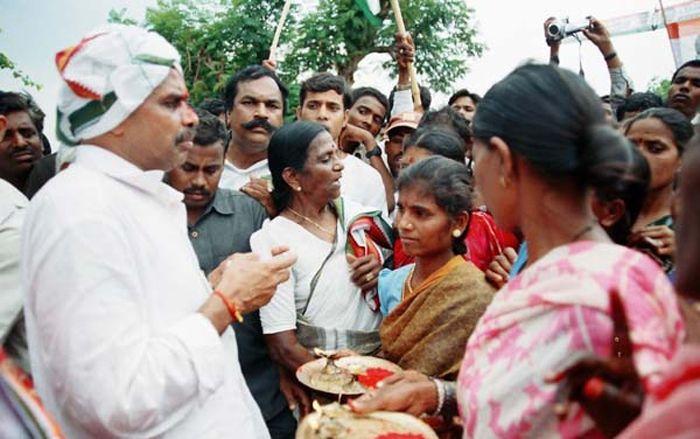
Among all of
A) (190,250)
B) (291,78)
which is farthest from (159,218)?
(291,78)

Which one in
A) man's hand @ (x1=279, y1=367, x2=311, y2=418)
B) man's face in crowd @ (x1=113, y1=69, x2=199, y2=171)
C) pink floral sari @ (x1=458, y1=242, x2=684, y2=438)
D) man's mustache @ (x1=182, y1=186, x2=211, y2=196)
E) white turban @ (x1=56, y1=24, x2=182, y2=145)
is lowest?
man's hand @ (x1=279, y1=367, x2=311, y2=418)

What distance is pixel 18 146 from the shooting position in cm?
423

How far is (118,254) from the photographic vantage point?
66.1 inches

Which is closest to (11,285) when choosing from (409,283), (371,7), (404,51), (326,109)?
(409,283)

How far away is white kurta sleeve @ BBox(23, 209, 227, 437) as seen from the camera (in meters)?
1.58

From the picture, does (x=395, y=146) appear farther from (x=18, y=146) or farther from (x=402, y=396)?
(x=402, y=396)

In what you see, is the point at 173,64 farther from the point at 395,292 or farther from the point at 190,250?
the point at 395,292

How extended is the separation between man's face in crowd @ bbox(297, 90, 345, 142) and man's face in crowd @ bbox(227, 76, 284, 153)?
340mm

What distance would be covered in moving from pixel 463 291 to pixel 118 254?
1.32 metres

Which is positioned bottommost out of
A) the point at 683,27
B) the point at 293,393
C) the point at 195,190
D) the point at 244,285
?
the point at 293,393

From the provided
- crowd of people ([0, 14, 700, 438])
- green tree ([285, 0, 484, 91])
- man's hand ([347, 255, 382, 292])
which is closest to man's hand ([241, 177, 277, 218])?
crowd of people ([0, 14, 700, 438])

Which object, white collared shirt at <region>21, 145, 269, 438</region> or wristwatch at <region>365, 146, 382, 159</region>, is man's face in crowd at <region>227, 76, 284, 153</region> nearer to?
wristwatch at <region>365, 146, 382, 159</region>

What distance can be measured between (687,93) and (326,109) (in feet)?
8.28

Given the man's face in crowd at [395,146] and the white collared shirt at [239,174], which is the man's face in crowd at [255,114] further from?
the man's face in crowd at [395,146]
